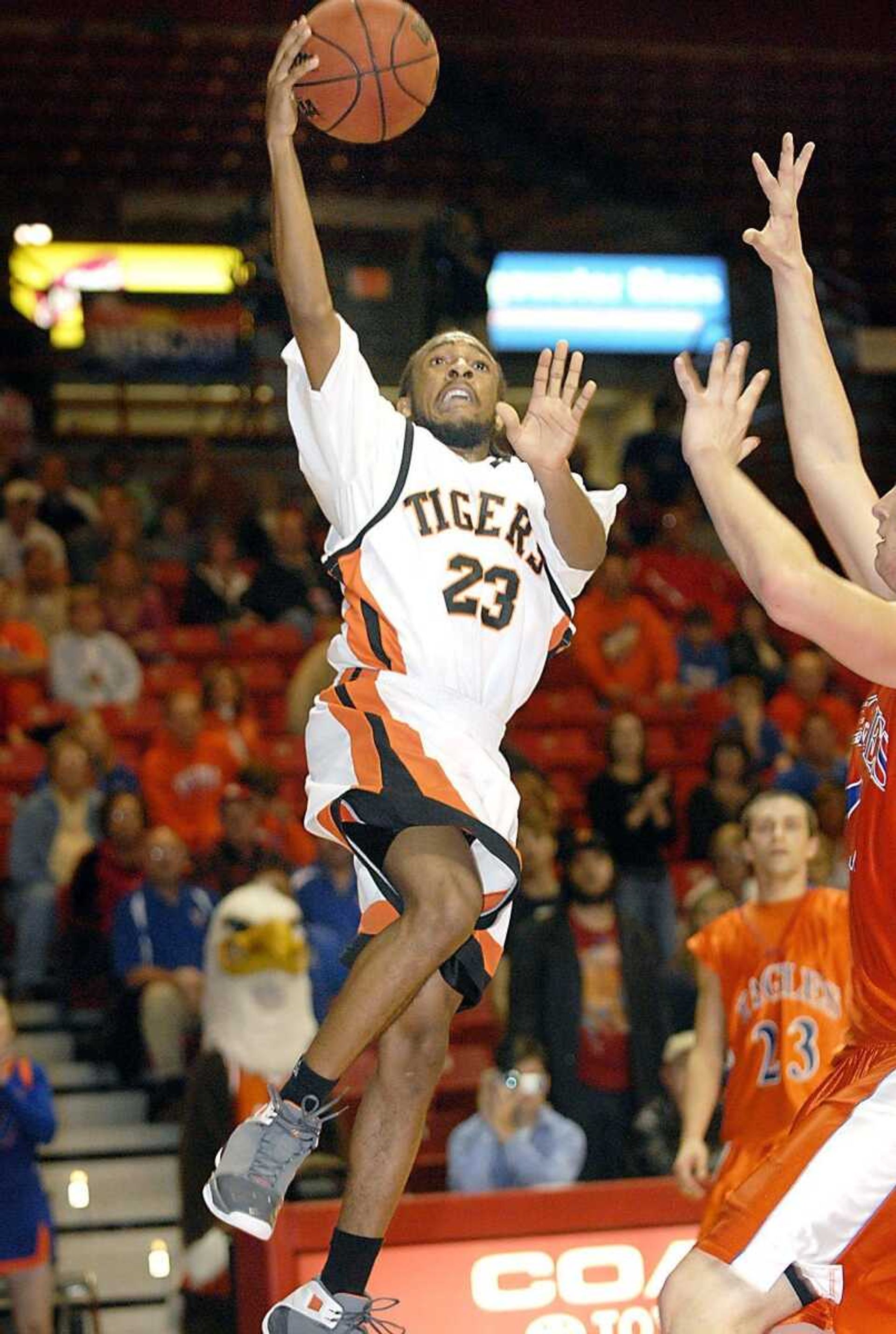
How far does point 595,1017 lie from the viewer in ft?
27.2

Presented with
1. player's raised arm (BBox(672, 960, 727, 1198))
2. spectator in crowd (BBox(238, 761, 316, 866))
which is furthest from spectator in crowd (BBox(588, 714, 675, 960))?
player's raised arm (BBox(672, 960, 727, 1198))

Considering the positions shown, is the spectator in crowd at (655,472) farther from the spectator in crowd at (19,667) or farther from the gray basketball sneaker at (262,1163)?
the gray basketball sneaker at (262,1163)

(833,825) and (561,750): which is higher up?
(561,750)

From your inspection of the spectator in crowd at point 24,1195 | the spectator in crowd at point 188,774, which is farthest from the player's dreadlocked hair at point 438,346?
the spectator in crowd at point 188,774

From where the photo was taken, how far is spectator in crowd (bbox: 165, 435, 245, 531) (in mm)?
13703

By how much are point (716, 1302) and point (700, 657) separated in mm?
9152

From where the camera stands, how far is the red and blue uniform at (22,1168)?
7.09 m

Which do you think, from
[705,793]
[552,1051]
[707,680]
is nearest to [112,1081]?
[552,1051]

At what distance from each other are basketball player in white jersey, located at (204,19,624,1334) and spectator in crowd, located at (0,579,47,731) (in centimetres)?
679

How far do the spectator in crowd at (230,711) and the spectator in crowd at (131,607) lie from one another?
1.02 metres

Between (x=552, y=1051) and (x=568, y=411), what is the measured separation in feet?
14.7

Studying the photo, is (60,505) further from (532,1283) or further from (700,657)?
(532,1283)

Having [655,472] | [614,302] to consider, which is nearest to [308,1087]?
[655,472]

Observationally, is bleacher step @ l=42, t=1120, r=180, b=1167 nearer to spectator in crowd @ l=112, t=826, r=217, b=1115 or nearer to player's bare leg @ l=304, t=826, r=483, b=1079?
spectator in crowd @ l=112, t=826, r=217, b=1115
